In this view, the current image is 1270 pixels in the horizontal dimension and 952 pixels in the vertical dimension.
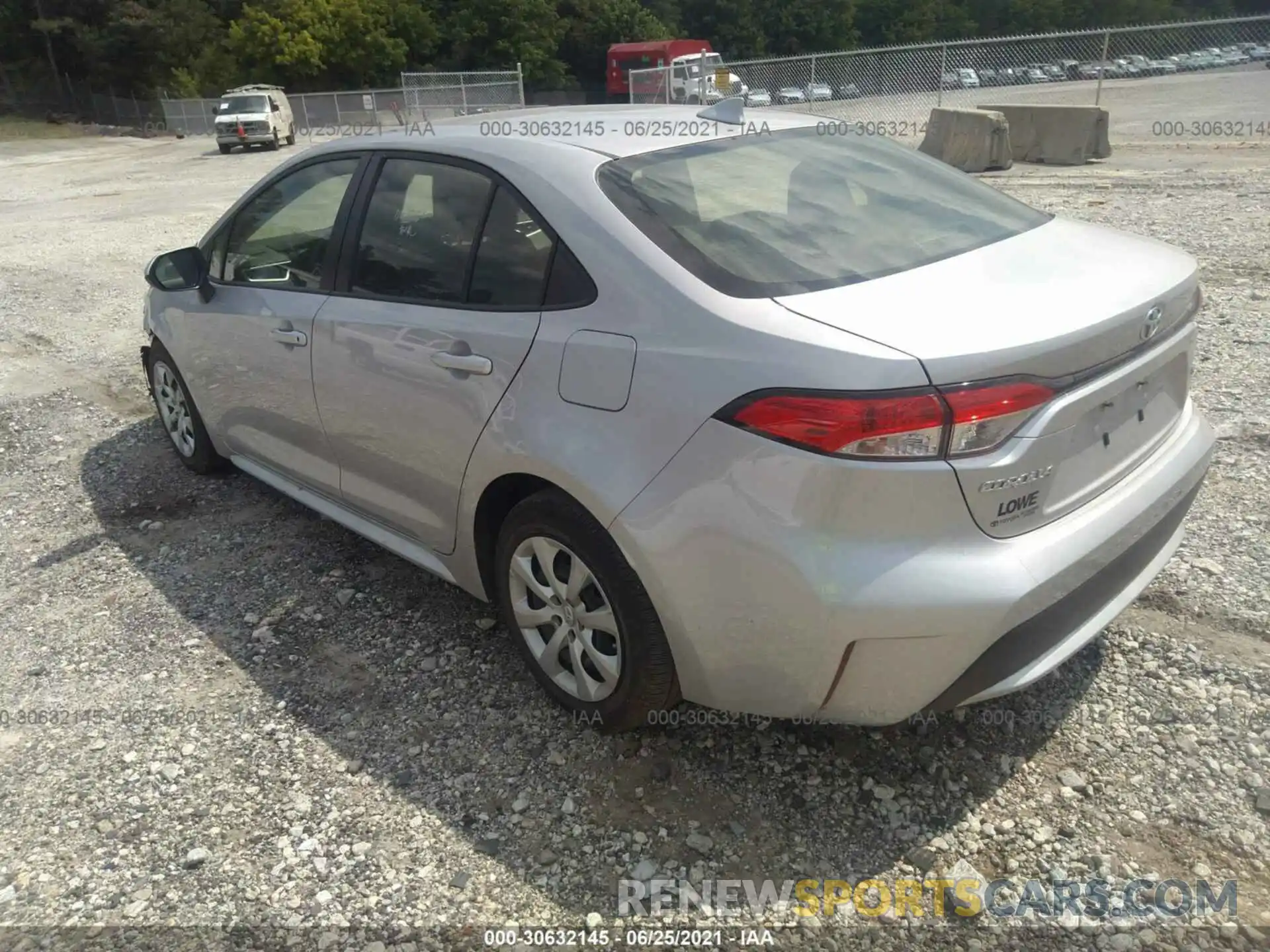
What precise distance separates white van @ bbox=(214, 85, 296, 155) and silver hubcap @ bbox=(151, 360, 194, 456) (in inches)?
1129

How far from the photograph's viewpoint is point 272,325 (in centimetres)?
372

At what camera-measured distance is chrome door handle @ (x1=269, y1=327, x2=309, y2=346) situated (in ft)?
11.6

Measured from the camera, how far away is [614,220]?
262 cm

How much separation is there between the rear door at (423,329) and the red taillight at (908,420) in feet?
3.06

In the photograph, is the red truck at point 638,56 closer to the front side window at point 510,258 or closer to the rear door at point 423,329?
the rear door at point 423,329

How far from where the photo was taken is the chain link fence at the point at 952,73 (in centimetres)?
1747

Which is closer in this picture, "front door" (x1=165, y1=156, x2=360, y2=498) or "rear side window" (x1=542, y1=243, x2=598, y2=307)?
"rear side window" (x1=542, y1=243, x2=598, y2=307)

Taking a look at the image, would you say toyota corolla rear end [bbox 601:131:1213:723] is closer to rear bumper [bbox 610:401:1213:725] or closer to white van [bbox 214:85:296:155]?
rear bumper [bbox 610:401:1213:725]

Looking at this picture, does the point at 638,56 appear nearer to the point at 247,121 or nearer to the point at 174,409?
the point at 247,121

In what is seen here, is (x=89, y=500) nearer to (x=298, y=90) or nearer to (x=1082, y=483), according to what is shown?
(x=1082, y=483)

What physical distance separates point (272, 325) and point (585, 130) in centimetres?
149

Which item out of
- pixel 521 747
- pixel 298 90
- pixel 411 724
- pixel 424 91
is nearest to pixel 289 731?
pixel 411 724

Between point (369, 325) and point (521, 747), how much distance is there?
1.48 meters

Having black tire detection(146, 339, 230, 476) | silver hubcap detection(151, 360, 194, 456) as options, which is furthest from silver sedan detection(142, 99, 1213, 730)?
silver hubcap detection(151, 360, 194, 456)
